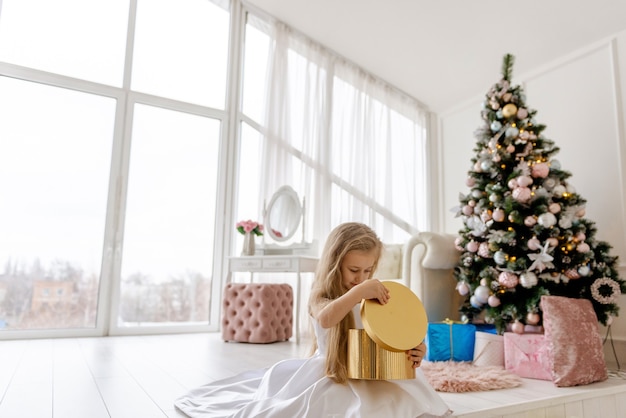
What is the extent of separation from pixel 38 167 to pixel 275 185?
214 cm

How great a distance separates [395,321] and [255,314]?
8.46 feet

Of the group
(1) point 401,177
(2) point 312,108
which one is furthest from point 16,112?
(1) point 401,177

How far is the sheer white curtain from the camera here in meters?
→ 4.81

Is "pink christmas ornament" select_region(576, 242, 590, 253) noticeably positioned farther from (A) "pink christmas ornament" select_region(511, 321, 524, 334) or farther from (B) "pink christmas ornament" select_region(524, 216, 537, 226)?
(A) "pink christmas ornament" select_region(511, 321, 524, 334)

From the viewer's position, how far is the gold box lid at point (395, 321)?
4.53 feet

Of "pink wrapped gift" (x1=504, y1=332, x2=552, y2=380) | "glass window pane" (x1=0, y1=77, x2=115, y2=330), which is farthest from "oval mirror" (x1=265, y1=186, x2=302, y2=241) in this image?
"pink wrapped gift" (x1=504, y1=332, x2=552, y2=380)

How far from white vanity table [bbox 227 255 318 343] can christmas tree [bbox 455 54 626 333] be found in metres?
1.35

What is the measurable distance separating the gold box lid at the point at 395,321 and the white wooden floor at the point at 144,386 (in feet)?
1.57

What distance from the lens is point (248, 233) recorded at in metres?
4.42

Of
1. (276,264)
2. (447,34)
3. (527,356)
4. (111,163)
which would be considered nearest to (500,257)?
(527,356)

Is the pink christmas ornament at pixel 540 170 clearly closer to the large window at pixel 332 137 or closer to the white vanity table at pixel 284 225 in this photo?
the white vanity table at pixel 284 225

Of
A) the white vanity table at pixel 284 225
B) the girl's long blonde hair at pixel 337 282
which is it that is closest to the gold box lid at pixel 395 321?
the girl's long blonde hair at pixel 337 282

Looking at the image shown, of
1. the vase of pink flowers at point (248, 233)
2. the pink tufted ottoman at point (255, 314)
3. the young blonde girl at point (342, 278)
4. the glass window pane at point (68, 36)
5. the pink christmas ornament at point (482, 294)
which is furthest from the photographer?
the vase of pink flowers at point (248, 233)

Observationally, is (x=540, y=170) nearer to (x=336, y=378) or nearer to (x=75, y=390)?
(x=336, y=378)
